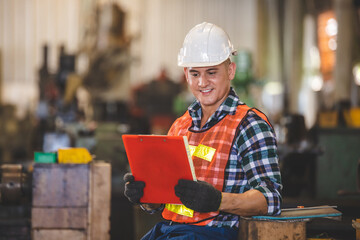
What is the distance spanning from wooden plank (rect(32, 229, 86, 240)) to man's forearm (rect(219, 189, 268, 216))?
162 cm

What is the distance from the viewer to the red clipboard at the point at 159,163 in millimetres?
2344

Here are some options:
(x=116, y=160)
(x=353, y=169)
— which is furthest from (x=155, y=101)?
(x=353, y=169)

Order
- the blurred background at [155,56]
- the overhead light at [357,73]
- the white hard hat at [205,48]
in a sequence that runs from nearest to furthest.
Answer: the white hard hat at [205,48], the overhead light at [357,73], the blurred background at [155,56]

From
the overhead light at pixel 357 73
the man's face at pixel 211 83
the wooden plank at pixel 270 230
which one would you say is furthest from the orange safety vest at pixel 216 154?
the overhead light at pixel 357 73

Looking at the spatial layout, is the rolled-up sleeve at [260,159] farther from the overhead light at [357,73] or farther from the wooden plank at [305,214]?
the overhead light at [357,73]

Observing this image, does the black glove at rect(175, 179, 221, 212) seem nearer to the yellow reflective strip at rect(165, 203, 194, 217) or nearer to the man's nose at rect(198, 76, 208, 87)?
the yellow reflective strip at rect(165, 203, 194, 217)

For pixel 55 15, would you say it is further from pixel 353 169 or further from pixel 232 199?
pixel 232 199

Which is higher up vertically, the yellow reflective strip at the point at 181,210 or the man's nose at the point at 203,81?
the man's nose at the point at 203,81

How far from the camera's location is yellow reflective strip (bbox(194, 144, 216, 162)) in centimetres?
260

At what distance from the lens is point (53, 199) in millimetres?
3662

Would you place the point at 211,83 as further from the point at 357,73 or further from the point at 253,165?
the point at 357,73

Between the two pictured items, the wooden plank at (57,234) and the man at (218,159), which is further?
the wooden plank at (57,234)

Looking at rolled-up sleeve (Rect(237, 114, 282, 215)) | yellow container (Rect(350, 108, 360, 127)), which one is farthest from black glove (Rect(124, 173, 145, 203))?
yellow container (Rect(350, 108, 360, 127))

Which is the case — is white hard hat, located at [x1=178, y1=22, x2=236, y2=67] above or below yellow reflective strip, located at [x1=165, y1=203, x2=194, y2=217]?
above
